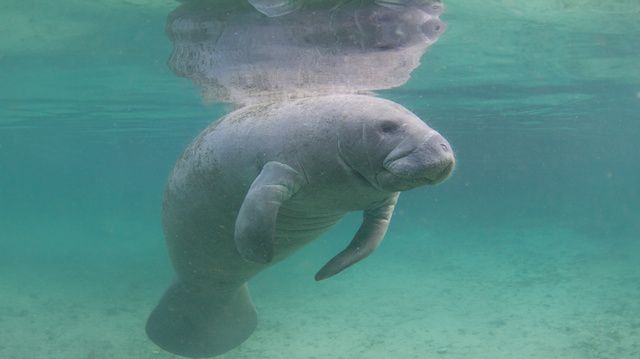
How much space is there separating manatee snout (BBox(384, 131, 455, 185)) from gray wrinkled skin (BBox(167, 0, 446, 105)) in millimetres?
4193

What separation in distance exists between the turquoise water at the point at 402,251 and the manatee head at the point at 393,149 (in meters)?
6.16

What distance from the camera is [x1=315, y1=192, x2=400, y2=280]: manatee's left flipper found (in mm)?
4254

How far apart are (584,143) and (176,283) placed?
46.1 meters

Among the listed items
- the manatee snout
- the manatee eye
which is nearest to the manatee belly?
the manatee eye

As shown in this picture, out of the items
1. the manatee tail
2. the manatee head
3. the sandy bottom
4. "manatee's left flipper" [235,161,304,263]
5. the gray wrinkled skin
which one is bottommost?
the sandy bottom

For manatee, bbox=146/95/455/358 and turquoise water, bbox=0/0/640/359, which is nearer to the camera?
manatee, bbox=146/95/455/358

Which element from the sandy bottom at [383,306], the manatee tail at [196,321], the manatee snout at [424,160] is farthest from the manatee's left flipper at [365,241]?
the sandy bottom at [383,306]

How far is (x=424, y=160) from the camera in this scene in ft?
10.1

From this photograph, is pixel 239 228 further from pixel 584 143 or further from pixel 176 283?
pixel 584 143

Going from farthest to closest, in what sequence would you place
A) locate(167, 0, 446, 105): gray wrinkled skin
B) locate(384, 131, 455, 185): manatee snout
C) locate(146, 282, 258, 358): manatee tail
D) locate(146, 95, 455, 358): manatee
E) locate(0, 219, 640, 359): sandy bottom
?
locate(0, 219, 640, 359): sandy bottom, locate(167, 0, 446, 105): gray wrinkled skin, locate(146, 282, 258, 358): manatee tail, locate(146, 95, 455, 358): manatee, locate(384, 131, 455, 185): manatee snout

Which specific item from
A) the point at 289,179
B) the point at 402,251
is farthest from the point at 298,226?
the point at 402,251

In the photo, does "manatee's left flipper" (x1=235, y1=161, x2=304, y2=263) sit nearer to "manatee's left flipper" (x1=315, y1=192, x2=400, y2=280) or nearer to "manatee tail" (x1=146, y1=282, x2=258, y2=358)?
"manatee's left flipper" (x1=315, y1=192, x2=400, y2=280)

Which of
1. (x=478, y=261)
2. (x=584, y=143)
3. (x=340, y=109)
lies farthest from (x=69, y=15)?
(x=584, y=143)

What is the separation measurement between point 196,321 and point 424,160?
3.87m
